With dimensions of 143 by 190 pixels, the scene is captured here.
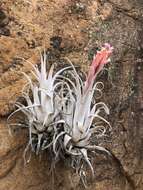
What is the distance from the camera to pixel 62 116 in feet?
9.03

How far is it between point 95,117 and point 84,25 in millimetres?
525

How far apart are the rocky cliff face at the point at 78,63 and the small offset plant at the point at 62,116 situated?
0.30 feet

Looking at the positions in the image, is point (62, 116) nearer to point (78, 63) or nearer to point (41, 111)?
point (41, 111)

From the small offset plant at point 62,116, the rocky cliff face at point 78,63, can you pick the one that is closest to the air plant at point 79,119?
the small offset plant at point 62,116

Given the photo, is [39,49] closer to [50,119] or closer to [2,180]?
[50,119]

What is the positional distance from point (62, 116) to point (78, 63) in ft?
1.37

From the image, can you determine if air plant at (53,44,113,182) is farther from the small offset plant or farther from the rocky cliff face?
the rocky cliff face

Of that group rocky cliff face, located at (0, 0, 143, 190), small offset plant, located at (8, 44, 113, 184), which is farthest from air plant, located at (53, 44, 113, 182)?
rocky cliff face, located at (0, 0, 143, 190)

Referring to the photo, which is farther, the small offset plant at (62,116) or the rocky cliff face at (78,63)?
the rocky cliff face at (78,63)

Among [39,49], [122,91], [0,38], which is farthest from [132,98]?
[0,38]

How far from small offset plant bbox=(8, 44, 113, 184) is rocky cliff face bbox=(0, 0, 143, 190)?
90mm

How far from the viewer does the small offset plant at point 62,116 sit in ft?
8.89

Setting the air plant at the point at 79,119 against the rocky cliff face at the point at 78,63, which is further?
the rocky cliff face at the point at 78,63

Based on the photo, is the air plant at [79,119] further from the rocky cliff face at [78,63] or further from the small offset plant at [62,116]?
the rocky cliff face at [78,63]
